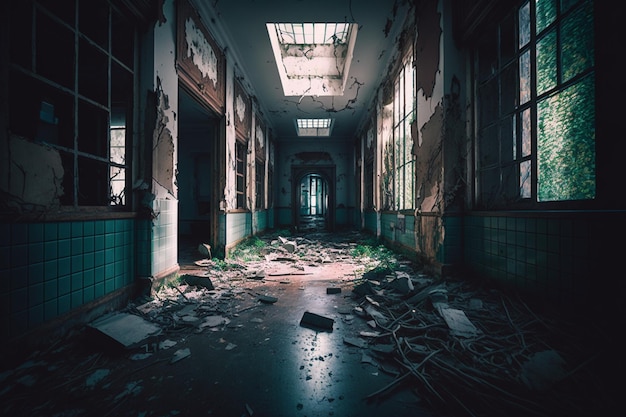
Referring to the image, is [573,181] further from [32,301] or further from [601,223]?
[32,301]

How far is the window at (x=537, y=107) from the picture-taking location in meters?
1.79

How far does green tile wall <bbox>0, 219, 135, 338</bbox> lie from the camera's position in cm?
152

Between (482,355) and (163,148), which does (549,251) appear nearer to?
(482,355)

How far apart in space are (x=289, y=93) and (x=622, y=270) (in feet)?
21.4

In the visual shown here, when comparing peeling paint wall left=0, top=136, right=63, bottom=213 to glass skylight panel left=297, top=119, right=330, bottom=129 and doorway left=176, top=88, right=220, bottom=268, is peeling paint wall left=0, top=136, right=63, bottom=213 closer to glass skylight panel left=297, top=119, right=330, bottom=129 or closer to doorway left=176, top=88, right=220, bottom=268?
doorway left=176, top=88, right=220, bottom=268

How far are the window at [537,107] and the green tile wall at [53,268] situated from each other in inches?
141

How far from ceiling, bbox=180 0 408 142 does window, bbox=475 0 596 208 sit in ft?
6.15

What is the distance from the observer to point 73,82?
2027 mm

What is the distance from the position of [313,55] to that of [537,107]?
4748mm

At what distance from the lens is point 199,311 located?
2438 millimetres

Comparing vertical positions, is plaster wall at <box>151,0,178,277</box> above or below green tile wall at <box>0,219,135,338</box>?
above

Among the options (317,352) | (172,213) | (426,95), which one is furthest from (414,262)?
(172,213)

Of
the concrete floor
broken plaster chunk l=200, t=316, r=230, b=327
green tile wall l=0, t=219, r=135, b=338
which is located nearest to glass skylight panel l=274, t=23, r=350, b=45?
green tile wall l=0, t=219, r=135, b=338

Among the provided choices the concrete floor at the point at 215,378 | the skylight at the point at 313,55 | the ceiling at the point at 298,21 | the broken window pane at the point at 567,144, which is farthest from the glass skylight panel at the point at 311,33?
the concrete floor at the point at 215,378
